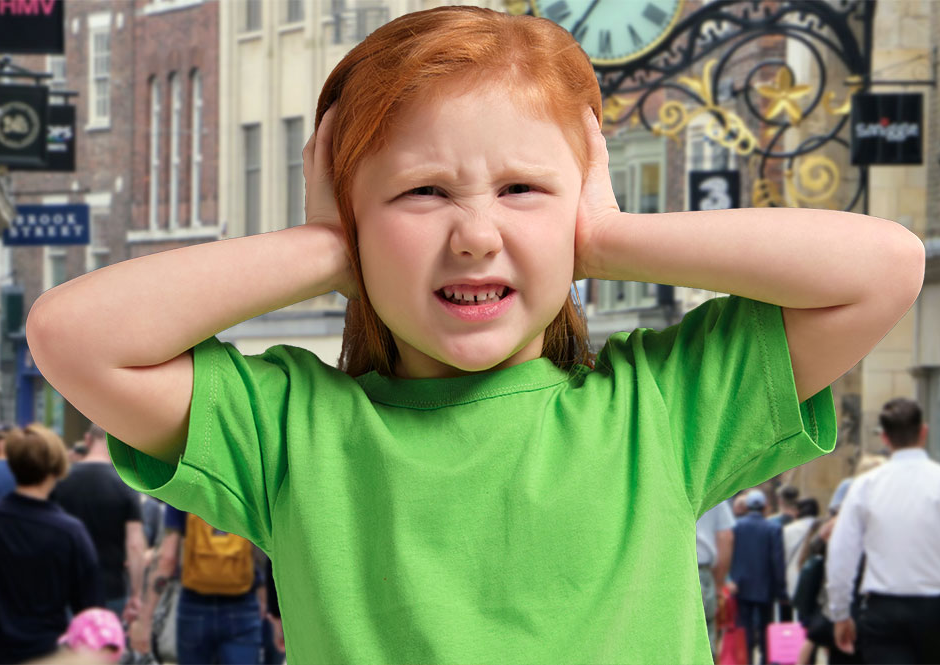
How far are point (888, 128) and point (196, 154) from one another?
1825 centimetres

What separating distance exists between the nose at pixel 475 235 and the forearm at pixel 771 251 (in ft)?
0.44

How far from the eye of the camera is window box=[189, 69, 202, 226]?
81.9 ft

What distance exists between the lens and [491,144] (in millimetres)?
1331

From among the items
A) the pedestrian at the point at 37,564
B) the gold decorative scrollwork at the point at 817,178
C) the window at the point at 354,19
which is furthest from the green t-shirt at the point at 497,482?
the window at the point at 354,19

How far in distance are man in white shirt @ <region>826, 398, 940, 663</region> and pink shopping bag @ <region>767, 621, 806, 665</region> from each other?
5.49 ft

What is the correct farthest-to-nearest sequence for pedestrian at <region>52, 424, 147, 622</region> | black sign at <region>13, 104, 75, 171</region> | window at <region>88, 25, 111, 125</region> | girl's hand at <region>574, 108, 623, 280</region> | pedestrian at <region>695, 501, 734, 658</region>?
window at <region>88, 25, 111, 125</region> < black sign at <region>13, 104, 75, 171</region> < pedestrian at <region>52, 424, 147, 622</region> < pedestrian at <region>695, 501, 734, 658</region> < girl's hand at <region>574, 108, 623, 280</region>

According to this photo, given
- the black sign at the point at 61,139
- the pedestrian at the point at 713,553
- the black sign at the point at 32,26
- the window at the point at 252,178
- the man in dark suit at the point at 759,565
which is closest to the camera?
the pedestrian at the point at 713,553

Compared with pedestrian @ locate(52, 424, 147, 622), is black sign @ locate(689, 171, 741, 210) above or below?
above

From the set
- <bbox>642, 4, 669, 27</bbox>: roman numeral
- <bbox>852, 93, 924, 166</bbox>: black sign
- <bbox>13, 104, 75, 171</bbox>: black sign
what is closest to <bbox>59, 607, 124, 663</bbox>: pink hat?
<bbox>642, 4, 669, 27</bbox>: roman numeral

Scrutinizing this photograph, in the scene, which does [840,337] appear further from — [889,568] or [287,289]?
[889,568]

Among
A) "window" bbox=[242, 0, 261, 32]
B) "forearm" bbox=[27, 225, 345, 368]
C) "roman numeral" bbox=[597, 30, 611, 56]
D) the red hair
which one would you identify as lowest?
"forearm" bbox=[27, 225, 345, 368]

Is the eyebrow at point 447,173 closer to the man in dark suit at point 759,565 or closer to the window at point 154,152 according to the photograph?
the man in dark suit at point 759,565

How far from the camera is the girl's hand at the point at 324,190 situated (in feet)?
4.69

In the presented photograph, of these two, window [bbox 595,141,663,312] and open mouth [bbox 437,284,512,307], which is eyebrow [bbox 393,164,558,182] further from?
window [bbox 595,141,663,312]
